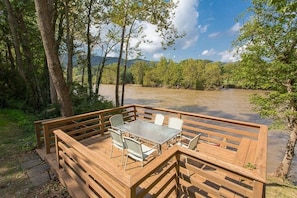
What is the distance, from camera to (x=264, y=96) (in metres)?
5.29

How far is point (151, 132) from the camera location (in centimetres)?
346

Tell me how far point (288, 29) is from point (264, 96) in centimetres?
193

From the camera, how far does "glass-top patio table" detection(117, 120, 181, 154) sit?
3122 millimetres

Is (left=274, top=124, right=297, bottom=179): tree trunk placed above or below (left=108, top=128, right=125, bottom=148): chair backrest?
below

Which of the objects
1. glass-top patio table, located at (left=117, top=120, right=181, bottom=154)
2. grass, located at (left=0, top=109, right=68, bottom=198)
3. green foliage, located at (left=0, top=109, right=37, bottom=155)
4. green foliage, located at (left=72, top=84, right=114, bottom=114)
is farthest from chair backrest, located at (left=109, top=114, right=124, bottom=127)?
green foliage, located at (left=72, top=84, right=114, bottom=114)

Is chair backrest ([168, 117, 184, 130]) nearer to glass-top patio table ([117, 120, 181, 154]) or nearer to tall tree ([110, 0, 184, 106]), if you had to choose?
glass-top patio table ([117, 120, 181, 154])

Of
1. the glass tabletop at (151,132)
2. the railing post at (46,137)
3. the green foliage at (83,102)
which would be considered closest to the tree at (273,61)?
the glass tabletop at (151,132)

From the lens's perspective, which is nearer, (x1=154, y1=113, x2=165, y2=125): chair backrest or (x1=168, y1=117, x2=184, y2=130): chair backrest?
(x1=168, y1=117, x2=184, y2=130): chair backrest

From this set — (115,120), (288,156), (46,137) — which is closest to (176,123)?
(115,120)

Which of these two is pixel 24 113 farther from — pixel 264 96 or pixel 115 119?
pixel 264 96

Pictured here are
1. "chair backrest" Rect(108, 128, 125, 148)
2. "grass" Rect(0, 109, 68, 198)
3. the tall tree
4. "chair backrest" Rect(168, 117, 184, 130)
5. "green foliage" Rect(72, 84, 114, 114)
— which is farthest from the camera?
the tall tree

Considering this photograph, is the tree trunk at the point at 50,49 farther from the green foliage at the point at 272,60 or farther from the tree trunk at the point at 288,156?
the tree trunk at the point at 288,156

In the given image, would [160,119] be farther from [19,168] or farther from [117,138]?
[19,168]

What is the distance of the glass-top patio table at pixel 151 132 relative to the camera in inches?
123
